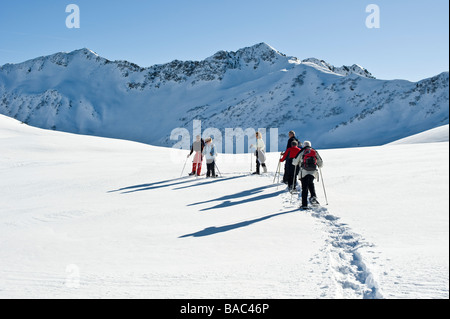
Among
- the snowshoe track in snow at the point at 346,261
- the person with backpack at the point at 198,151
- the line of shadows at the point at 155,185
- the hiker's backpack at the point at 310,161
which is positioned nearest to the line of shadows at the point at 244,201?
the hiker's backpack at the point at 310,161

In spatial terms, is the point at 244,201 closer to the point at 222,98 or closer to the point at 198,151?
the point at 198,151

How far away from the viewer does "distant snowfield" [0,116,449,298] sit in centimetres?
464

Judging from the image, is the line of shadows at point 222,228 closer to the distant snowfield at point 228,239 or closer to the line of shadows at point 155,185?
the distant snowfield at point 228,239

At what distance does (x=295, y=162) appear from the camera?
9555 millimetres

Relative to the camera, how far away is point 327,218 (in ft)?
26.3

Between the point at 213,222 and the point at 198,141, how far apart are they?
7.58 meters

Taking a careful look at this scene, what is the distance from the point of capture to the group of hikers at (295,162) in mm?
9219

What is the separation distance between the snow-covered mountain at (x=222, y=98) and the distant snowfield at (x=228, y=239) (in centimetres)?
6442

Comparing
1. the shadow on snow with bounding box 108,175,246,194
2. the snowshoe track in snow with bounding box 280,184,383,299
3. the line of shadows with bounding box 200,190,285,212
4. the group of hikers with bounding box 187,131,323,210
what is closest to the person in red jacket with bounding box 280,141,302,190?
the group of hikers with bounding box 187,131,323,210

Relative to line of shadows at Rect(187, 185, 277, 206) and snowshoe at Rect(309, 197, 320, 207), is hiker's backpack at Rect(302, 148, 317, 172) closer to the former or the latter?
snowshoe at Rect(309, 197, 320, 207)

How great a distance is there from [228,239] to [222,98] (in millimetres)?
113296

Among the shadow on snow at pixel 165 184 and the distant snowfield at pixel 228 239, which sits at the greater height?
the shadow on snow at pixel 165 184

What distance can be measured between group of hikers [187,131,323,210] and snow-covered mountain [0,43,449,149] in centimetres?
6153

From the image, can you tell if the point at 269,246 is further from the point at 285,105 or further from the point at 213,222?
the point at 285,105
